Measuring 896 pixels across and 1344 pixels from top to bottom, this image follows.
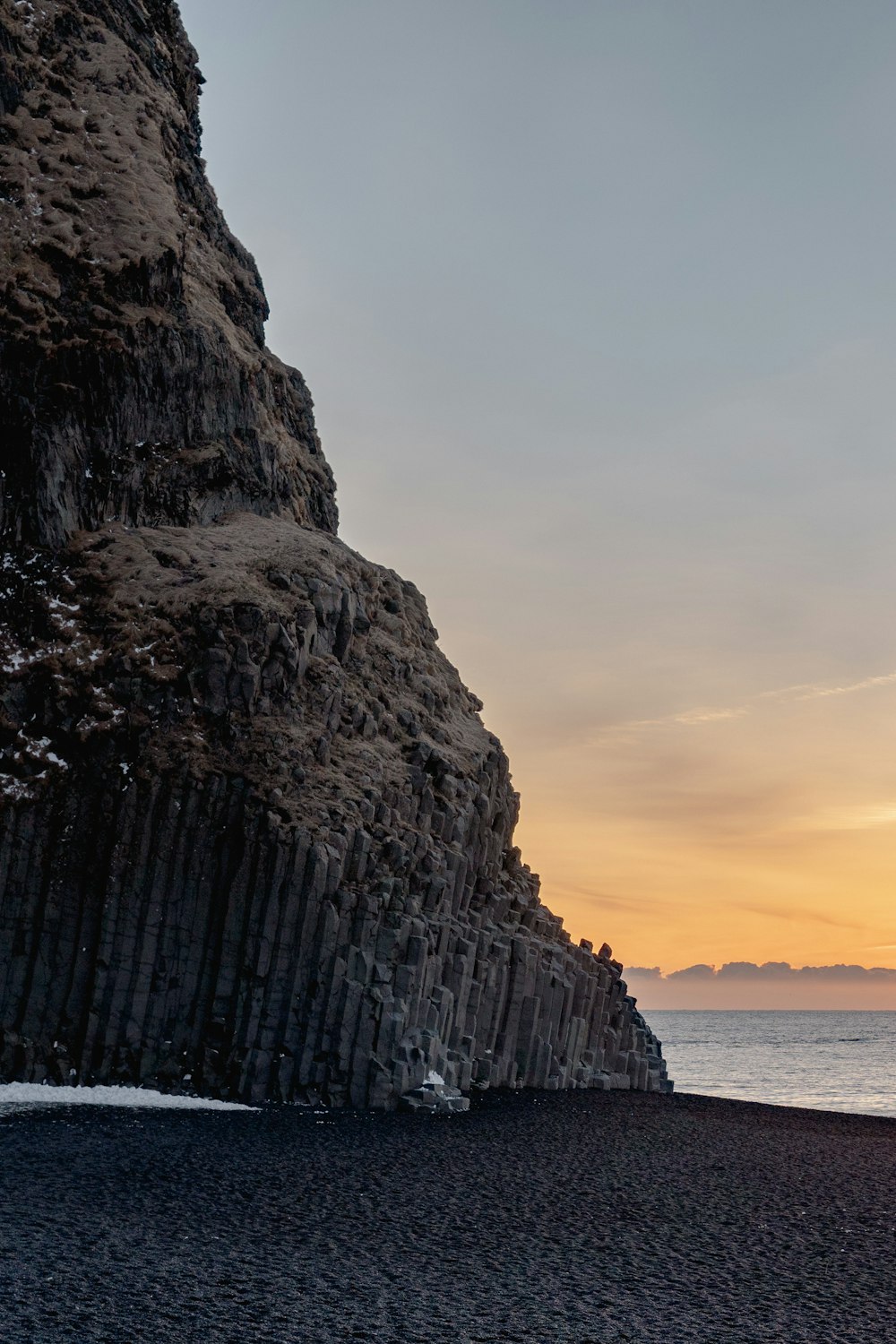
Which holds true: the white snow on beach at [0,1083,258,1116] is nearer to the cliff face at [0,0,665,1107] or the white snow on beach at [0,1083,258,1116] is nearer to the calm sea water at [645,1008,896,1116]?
the cliff face at [0,0,665,1107]

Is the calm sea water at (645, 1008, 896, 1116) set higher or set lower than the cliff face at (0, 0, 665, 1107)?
lower

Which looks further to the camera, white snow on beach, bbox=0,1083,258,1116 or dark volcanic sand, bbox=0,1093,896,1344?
white snow on beach, bbox=0,1083,258,1116

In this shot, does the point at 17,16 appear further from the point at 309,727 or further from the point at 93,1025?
the point at 93,1025

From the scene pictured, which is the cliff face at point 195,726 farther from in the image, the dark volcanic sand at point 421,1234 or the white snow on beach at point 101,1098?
the dark volcanic sand at point 421,1234

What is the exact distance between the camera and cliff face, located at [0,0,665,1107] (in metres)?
21.4

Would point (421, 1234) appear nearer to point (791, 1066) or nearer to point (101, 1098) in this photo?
point (101, 1098)

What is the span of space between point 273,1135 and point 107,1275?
7.93 m

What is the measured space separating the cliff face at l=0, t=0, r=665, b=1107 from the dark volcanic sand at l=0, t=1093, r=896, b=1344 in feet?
8.96

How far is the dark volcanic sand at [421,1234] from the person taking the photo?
8953 millimetres

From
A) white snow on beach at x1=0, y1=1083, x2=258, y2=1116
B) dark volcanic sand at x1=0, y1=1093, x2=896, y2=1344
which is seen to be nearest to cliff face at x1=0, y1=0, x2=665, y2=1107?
white snow on beach at x1=0, y1=1083, x2=258, y2=1116

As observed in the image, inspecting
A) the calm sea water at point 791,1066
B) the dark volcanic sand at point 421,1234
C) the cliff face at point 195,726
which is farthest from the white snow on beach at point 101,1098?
the calm sea water at point 791,1066

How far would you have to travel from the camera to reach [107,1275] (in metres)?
9.48

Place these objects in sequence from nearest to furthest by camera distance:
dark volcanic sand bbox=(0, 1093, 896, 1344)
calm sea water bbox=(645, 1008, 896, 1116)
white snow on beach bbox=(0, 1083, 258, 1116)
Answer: dark volcanic sand bbox=(0, 1093, 896, 1344) < white snow on beach bbox=(0, 1083, 258, 1116) < calm sea water bbox=(645, 1008, 896, 1116)

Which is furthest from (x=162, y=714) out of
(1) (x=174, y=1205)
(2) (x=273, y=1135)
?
(1) (x=174, y=1205)
